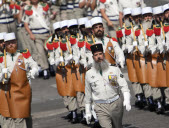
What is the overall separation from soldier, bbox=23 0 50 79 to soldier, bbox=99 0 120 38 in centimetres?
190

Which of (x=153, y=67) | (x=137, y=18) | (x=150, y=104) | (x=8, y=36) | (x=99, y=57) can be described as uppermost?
(x=8, y=36)

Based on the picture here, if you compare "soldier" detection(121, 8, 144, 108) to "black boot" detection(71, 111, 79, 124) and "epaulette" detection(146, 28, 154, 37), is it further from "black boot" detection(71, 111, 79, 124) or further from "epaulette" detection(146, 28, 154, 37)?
"black boot" detection(71, 111, 79, 124)

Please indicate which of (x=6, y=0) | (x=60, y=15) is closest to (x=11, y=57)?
(x=6, y=0)

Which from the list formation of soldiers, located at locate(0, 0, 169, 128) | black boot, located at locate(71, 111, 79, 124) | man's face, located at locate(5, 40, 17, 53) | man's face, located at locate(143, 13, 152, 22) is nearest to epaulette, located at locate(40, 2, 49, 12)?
formation of soldiers, located at locate(0, 0, 169, 128)

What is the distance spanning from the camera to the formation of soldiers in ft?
35.1

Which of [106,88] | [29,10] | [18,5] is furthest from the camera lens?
[18,5]

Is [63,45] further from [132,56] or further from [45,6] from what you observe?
[45,6]

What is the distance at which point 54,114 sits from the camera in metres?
15.5

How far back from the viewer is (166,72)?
14258mm

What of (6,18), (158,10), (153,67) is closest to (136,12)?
(158,10)

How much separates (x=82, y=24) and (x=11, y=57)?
9.63 feet

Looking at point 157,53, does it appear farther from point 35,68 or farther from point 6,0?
point 6,0

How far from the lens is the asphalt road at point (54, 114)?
13441 mm

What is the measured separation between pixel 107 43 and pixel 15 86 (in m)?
2.06
